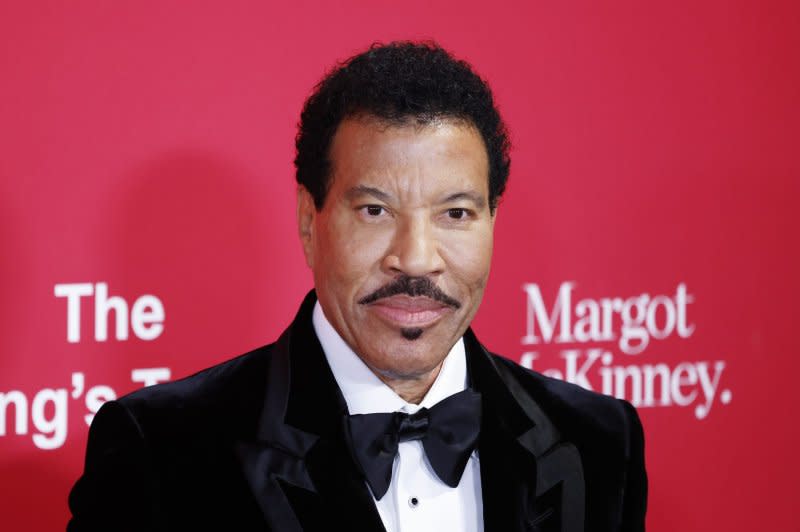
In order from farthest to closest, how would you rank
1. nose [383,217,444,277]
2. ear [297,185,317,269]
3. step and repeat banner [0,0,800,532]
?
step and repeat banner [0,0,800,532], ear [297,185,317,269], nose [383,217,444,277]

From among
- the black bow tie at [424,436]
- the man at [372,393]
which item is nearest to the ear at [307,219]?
the man at [372,393]

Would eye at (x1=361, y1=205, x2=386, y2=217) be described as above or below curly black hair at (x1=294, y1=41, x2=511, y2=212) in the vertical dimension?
below

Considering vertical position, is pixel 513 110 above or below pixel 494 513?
above

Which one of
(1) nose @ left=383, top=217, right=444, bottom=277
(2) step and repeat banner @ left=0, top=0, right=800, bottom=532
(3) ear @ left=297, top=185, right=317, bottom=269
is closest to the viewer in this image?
(1) nose @ left=383, top=217, right=444, bottom=277

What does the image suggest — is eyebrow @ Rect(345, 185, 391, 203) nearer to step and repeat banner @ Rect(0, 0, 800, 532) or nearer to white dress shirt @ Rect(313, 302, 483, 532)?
white dress shirt @ Rect(313, 302, 483, 532)

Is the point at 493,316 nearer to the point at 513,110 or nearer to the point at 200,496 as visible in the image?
the point at 513,110

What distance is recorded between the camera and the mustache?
4.60 feet

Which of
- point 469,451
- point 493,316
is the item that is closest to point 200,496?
point 469,451

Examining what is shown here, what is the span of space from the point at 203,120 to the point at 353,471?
718 mm

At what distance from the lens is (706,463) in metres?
2.35

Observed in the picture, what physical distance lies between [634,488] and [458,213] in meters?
0.48

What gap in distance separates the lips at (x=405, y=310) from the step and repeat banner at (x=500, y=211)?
0.56 metres

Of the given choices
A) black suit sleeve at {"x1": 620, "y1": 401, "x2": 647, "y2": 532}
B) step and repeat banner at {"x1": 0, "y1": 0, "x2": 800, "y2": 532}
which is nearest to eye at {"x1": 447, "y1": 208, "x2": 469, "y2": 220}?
black suit sleeve at {"x1": 620, "y1": 401, "x2": 647, "y2": 532}

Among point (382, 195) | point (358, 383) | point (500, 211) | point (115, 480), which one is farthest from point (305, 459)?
point (500, 211)
